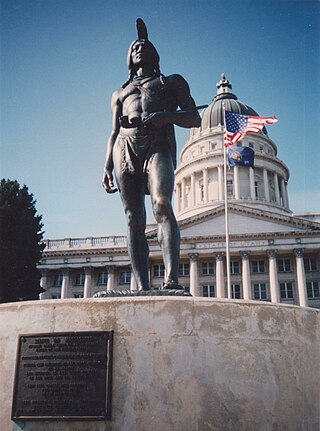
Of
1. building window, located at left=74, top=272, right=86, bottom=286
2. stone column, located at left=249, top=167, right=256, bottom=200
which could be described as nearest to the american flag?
building window, located at left=74, top=272, right=86, bottom=286

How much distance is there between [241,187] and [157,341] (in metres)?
65.3

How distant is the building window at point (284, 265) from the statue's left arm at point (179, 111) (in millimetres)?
49978

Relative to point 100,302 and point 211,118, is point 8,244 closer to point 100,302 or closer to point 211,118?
point 100,302

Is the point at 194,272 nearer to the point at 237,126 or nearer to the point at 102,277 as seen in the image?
the point at 102,277

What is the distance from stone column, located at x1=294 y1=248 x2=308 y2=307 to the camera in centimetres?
4938

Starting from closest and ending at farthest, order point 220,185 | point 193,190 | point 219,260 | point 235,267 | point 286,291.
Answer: point 286,291 → point 219,260 → point 235,267 → point 220,185 → point 193,190

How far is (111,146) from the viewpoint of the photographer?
6332 millimetres

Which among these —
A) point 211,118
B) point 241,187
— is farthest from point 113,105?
point 211,118

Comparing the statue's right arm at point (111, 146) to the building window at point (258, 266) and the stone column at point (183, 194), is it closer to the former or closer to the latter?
the building window at point (258, 266)

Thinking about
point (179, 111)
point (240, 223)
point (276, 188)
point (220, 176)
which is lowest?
point (179, 111)

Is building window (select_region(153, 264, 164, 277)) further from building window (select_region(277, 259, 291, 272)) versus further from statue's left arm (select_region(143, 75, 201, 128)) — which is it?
statue's left arm (select_region(143, 75, 201, 128))

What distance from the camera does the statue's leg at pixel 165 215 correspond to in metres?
5.46

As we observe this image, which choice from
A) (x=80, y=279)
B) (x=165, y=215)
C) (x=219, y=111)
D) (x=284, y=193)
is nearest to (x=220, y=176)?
(x=284, y=193)

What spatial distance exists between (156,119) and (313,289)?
49.5 meters
